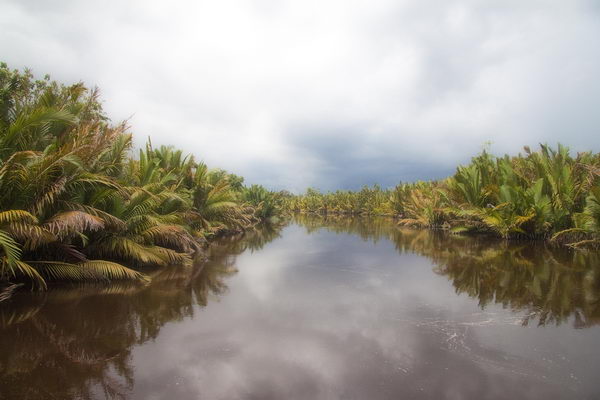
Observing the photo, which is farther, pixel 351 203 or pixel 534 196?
pixel 351 203

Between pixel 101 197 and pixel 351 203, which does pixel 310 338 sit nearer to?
pixel 101 197

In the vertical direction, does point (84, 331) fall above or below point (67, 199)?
below

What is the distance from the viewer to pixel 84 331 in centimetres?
409

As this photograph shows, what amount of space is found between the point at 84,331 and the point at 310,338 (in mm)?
2735

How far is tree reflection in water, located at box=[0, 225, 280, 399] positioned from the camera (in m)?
2.90

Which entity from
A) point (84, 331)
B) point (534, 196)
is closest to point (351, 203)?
point (534, 196)

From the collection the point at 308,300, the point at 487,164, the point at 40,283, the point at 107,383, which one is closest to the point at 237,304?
the point at 308,300

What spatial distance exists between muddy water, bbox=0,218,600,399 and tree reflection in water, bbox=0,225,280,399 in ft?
0.06

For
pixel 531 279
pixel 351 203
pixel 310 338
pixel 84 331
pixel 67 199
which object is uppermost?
pixel 351 203

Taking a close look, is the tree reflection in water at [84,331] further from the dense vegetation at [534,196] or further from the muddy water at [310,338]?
the dense vegetation at [534,196]

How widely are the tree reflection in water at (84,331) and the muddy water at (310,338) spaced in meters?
0.02

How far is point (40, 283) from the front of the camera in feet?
18.8

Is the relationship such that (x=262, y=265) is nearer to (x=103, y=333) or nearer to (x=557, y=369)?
(x=103, y=333)

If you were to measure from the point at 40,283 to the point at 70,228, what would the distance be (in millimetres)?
1153
